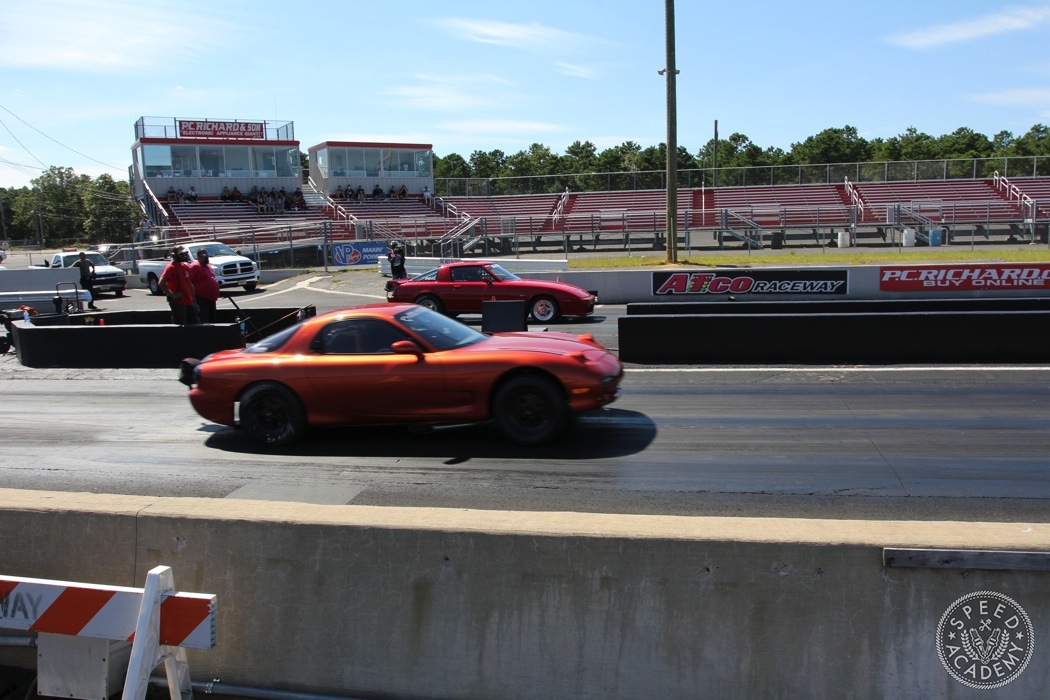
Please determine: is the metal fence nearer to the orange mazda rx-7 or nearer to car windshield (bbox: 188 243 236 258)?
car windshield (bbox: 188 243 236 258)

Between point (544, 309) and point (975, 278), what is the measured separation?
33.6ft

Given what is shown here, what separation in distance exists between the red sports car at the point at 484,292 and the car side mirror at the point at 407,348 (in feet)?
31.5

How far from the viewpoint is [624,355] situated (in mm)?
12867

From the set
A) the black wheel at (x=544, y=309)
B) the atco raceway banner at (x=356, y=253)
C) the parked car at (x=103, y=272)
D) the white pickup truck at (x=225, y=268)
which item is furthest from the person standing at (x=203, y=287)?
the atco raceway banner at (x=356, y=253)

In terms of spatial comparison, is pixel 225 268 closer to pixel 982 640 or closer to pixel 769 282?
pixel 769 282

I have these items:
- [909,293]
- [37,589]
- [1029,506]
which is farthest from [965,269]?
[37,589]

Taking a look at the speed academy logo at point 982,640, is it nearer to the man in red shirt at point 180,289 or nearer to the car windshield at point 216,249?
the man in red shirt at point 180,289

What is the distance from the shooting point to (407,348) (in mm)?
8062

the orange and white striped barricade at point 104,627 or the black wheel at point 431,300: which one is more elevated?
the black wheel at point 431,300

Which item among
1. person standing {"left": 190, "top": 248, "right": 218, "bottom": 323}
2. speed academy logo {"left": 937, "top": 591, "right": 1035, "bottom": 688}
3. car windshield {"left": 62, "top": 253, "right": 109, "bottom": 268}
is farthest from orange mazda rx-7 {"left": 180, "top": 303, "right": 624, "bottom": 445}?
car windshield {"left": 62, "top": 253, "right": 109, "bottom": 268}

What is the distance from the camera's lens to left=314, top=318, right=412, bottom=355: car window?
8.30 metres

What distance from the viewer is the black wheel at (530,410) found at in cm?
790

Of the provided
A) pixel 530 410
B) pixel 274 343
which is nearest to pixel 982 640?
pixel 530 410

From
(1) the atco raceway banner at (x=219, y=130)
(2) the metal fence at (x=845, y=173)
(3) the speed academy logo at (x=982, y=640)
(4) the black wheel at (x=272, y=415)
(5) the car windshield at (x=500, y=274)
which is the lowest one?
(3) the speed academy logo at (x=982, y=640)
